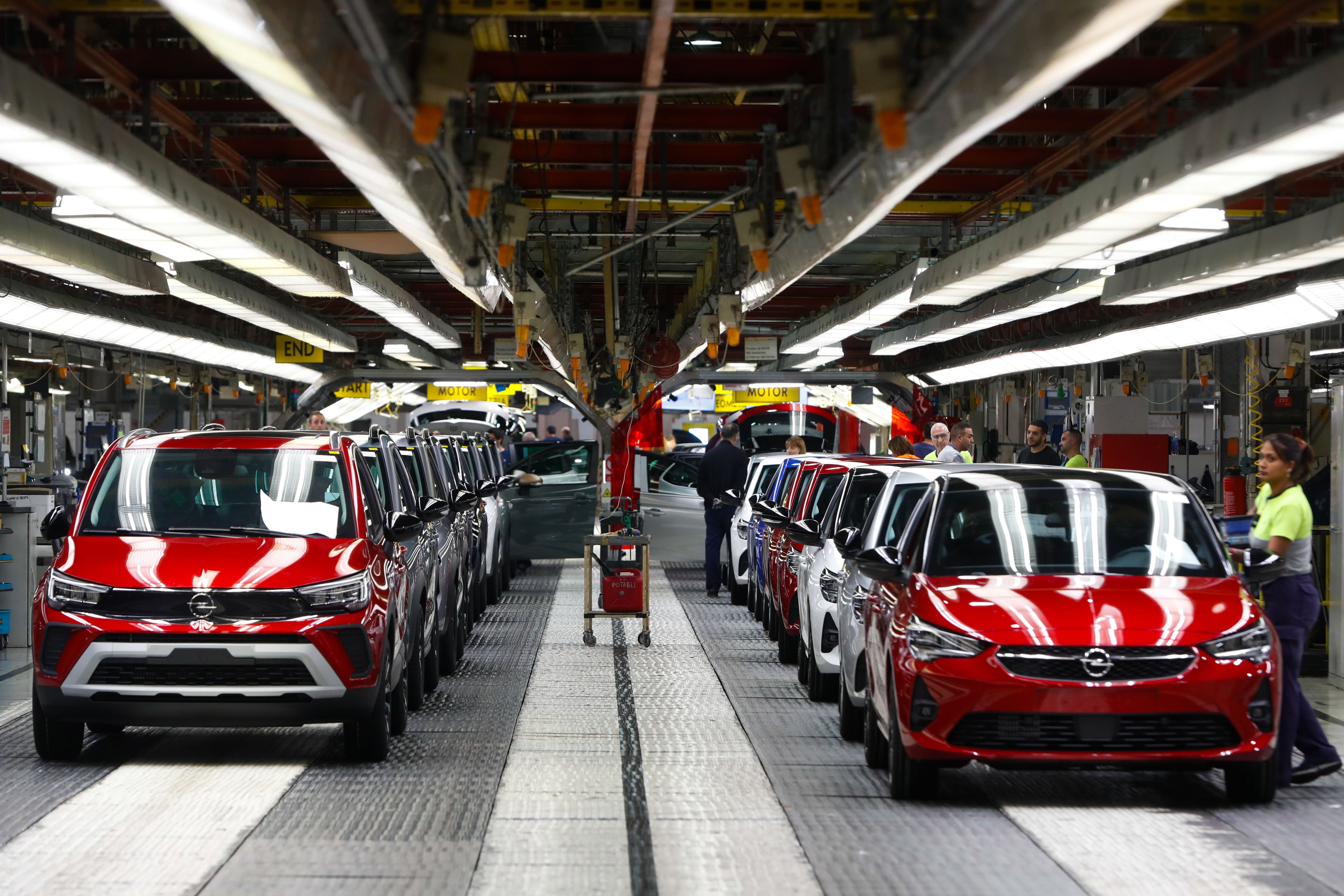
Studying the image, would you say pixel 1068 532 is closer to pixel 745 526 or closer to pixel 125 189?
pixel 125 189

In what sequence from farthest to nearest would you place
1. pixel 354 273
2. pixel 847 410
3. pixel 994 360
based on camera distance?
pixel 847 410 → pixel 994 360 → pixel 354 273

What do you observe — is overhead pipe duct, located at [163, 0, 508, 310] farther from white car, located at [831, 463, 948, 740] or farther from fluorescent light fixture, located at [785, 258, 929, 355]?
fluorescent light fixture, located at [785, 258, 929, 355]

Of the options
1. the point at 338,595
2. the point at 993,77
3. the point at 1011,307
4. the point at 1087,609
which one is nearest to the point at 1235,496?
the point at 1011,307

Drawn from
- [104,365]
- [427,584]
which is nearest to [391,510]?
[427,584]

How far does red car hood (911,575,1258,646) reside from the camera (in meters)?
6.94

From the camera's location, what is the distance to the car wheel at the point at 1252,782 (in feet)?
23.5

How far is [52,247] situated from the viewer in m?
10.4

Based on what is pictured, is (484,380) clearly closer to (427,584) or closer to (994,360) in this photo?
(994,360)

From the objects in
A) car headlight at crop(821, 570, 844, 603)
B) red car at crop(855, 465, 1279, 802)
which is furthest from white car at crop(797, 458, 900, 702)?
red car at crop(855, 465, 1279, 802)

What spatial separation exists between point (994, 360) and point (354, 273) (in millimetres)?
9555

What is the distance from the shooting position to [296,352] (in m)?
23.0

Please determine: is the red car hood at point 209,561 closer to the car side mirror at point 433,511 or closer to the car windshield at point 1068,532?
the car side mirror at point 433,511

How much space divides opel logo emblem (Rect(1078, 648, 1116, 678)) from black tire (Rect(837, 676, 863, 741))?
90.7 inches

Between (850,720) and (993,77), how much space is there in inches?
181
